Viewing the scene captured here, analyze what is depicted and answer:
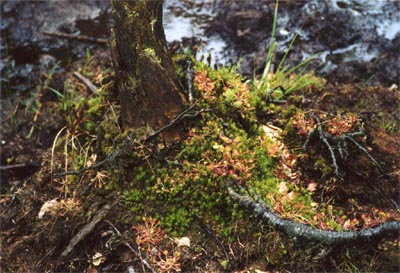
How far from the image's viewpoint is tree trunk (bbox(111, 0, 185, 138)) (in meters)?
3.15

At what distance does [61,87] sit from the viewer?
5.55 m

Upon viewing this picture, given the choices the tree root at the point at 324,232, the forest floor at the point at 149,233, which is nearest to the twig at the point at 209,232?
the forest floor at the point at 149,233

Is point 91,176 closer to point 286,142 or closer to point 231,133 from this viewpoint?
point 231,133

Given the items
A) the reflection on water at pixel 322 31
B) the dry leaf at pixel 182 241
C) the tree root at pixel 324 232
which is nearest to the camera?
the tree root at pixel 324 232

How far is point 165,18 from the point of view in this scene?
6.66 meters

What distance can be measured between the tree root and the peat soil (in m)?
0.28

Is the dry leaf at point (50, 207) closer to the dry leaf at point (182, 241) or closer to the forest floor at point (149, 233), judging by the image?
the forest floor at point (149, 233)

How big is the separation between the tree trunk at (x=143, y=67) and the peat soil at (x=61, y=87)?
Result: 912mm

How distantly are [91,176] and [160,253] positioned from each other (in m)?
1.00

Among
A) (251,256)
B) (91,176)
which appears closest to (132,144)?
(91,176)

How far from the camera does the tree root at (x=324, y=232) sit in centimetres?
301

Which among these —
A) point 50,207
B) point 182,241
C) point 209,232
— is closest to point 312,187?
point 209,232

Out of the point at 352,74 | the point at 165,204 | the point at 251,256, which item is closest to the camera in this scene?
the point at 251,256

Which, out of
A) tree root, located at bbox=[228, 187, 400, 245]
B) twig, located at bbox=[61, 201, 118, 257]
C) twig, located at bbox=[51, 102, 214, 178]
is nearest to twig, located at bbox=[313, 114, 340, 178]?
tree root, located at bbox=[228, 187, 400, 245]
